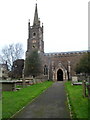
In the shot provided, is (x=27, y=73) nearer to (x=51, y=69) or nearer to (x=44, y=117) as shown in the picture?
(x=51, y=69)

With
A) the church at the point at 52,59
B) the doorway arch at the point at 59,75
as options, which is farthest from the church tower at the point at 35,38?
the doorway arch at the point at 59,75

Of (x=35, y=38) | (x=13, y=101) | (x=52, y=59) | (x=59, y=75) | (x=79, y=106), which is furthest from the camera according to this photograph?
(x=35, y=38)

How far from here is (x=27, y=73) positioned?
54000mm

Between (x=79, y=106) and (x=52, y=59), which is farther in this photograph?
(x=52, y=59)

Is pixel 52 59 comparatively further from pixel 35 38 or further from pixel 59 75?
pixel 35 38

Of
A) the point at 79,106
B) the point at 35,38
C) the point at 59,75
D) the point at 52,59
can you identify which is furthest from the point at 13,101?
the point at 35,38

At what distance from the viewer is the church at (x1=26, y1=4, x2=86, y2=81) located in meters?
61.6

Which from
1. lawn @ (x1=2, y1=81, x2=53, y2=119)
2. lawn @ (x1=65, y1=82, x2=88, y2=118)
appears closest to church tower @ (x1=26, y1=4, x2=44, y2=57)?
lawn @ (x1=2, y1=81, x2=53, y2=119)

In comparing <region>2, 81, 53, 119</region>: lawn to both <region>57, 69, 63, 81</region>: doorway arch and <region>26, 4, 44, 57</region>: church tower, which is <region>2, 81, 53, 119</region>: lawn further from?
<region>26, 4, 44, 57</region>: church tower

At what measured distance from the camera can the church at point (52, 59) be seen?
2424 inches

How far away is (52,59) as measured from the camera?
67.4 m

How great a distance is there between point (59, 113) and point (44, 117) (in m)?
1.09

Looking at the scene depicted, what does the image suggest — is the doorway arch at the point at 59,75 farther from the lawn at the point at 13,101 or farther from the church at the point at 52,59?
the lawn at the point at 13,101

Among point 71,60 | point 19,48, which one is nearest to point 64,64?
point 71,60
